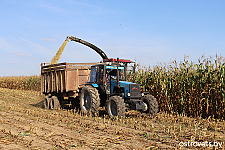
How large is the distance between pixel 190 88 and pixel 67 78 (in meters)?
5.94

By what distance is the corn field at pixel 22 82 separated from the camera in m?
26.8

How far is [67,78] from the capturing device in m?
11.2

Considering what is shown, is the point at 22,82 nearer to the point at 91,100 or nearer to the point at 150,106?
the point at 91,100

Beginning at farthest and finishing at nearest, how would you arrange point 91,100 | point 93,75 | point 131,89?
1. point 93,75
2. point 91,100
3. point 131,89

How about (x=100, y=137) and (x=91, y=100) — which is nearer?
(x=100, y=137)

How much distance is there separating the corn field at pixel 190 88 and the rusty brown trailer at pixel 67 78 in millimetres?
3211

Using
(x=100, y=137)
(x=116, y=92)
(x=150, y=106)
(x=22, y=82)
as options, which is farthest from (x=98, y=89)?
(x=22, y=82)

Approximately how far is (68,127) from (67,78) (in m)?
4.48

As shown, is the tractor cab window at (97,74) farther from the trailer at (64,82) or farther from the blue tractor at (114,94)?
the trailer at (64,82)

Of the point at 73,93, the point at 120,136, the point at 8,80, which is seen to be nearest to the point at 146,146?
the point at 120,136

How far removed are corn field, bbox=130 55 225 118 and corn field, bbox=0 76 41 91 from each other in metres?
18.4

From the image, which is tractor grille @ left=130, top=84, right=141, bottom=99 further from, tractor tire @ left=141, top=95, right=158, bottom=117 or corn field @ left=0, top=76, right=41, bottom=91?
corn field @ left=0, top=76, right=41, bottom=91

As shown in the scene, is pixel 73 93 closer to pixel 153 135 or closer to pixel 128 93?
pixel 128 93

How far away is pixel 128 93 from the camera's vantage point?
8508 mm
